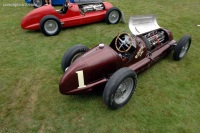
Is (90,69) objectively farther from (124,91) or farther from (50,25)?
(50,25)

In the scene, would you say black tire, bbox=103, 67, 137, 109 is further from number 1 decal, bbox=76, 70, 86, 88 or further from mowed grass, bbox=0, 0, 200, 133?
number 1 decal, bbox=76, 70, 86, 88

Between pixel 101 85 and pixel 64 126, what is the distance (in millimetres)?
1076

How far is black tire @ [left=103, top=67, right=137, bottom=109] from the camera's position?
145 inches

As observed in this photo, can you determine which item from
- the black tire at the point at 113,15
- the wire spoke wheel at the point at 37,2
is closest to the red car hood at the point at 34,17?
the black tire at the point at 113,15

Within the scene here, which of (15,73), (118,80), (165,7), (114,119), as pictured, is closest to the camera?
(118,80)

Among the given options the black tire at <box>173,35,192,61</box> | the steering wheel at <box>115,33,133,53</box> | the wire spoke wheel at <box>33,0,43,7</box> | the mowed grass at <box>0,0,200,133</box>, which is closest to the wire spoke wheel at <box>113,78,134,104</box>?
the mowed grass at <box>0,0,200,133</box>

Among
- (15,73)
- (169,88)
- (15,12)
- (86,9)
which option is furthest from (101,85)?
(15,12)

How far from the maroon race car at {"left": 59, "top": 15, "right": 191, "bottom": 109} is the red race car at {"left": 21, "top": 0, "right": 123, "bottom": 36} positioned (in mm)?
2653

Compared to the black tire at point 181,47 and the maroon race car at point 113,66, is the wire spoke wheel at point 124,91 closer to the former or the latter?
the maroon race car at point 113,66

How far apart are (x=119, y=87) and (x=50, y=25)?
13.4ft

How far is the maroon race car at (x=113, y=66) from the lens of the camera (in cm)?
384

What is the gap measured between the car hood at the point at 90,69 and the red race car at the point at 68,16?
3.29 metres

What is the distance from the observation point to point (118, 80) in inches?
146

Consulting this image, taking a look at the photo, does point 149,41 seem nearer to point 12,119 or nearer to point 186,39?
point 186,39
